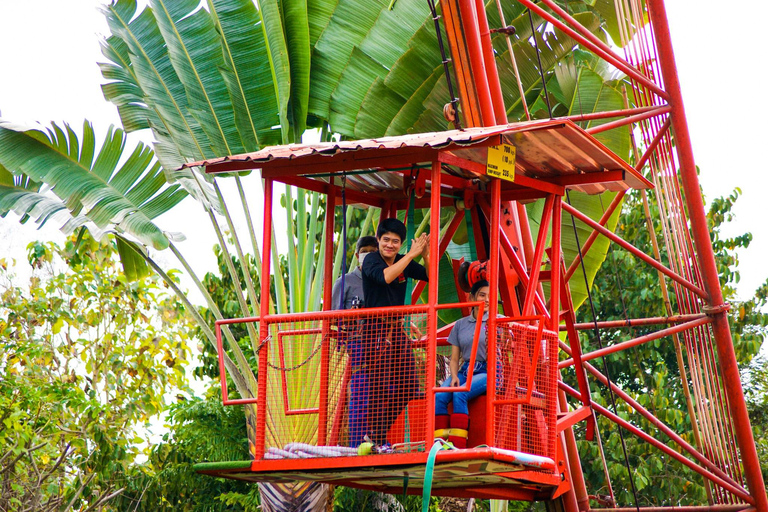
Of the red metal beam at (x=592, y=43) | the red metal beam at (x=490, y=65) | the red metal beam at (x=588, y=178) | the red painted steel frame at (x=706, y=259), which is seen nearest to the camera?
the red metal beam at (x=588, y=178)

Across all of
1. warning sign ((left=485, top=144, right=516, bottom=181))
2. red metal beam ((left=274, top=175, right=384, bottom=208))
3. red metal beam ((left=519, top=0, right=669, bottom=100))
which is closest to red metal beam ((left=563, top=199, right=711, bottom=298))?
red metal beam ((left=519, top=0, right=669, bottom=100))

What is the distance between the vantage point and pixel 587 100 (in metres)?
9.65

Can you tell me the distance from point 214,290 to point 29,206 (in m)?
5.60

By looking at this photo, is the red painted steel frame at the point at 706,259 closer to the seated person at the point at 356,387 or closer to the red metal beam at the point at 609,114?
the red metal beam at the point at 609,114

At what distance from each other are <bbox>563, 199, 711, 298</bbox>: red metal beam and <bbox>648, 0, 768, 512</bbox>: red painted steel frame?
21 cm

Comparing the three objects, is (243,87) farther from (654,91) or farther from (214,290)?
(214,290)

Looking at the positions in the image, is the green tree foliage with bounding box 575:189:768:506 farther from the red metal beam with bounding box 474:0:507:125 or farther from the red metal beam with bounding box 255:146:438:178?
the red metal beam with bounding box 255:146:438:178

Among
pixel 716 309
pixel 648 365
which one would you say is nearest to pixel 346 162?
pixel 716 309

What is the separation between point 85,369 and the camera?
13.1 m

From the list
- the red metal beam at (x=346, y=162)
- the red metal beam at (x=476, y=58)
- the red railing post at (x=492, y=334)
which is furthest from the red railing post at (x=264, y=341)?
the red metal beam at (x=476, y=58)

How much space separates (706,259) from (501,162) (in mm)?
3258

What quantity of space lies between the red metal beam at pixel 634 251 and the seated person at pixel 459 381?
190cm

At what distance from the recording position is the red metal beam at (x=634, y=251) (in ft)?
24.8

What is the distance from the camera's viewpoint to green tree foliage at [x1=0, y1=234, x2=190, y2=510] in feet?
36.8
